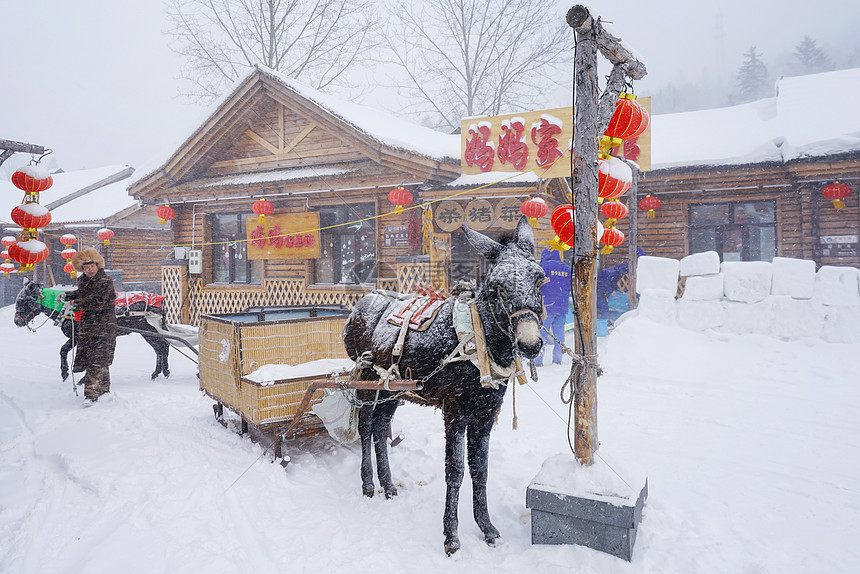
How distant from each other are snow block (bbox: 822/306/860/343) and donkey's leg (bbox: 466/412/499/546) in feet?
26.4

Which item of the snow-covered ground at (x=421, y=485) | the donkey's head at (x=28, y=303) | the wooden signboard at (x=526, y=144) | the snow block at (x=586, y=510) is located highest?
the wooden signboard at (x=526, y=144)

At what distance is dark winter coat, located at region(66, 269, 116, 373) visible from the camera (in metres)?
6.97

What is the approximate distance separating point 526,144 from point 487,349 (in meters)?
7.66

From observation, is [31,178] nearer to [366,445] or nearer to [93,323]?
[93,323]

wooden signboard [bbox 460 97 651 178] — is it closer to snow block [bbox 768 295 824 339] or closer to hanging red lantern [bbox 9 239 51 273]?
snow block [bbox 768 295 824 339]

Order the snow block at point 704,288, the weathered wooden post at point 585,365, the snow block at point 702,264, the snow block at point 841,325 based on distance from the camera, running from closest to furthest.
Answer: the weathered wooden post at point 585,365 → the snow block at point 841,325 → the snow block at point 704,288 → the snow block at point 702,264

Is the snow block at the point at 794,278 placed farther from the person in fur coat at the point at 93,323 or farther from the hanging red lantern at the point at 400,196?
the person in fur coat at the point at 93,323

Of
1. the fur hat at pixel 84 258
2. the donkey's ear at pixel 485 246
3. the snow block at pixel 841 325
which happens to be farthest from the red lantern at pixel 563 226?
the fur hat at pixel 84 258

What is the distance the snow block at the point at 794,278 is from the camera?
27.7 feet

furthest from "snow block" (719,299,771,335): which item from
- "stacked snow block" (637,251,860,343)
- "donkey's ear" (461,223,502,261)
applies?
"donkey's ear" (461,223,502,261)

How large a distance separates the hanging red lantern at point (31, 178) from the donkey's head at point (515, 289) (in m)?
8.90

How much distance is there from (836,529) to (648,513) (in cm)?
132

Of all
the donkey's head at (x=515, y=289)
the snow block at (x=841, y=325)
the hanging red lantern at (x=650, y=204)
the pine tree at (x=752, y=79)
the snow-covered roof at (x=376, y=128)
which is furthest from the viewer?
the pine tree at (x=752, y=79)

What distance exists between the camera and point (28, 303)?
27.2 feet
